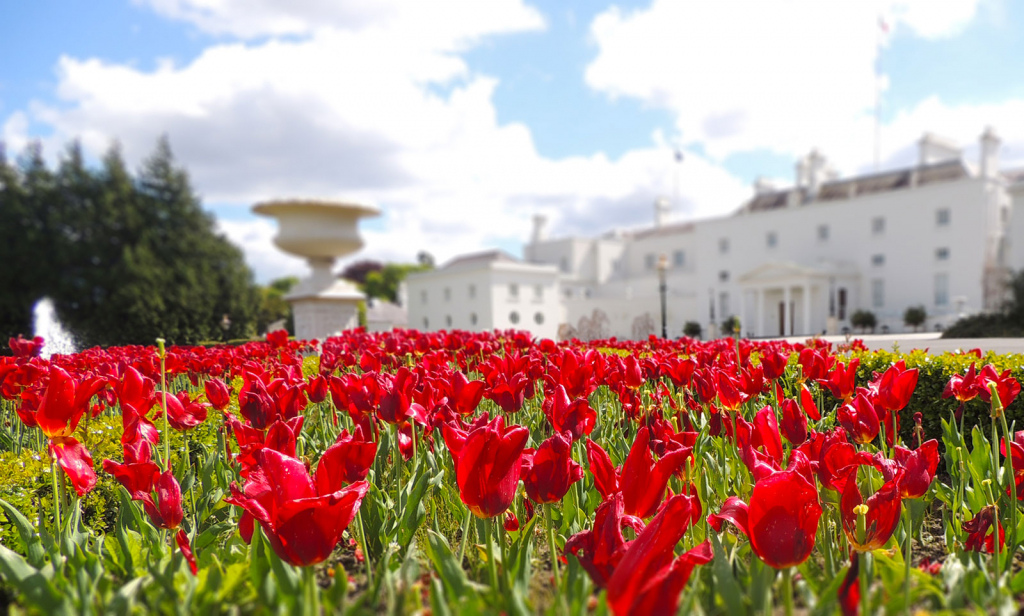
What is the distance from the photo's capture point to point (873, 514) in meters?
1.91

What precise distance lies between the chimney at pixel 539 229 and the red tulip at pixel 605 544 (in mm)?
64222

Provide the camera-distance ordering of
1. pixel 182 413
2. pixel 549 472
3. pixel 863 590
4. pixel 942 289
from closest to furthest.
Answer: pixel 863 590, pixel 549 472, pixel 182 413, pixel 942 289

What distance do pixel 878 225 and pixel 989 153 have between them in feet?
24.0

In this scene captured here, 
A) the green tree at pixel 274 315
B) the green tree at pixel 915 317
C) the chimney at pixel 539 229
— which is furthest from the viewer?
the chimney at pixel 539 229

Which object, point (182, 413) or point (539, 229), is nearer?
point (182, 413)

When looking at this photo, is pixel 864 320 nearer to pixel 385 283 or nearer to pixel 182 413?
pixel 182 413

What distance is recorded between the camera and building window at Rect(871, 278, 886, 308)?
1714 inches

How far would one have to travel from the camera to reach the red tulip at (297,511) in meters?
1.55

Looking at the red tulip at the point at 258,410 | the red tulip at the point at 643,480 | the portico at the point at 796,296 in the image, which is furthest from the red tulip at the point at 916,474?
the portico at the point at 796,296

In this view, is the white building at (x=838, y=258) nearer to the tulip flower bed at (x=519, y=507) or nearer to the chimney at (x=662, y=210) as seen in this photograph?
the chimney at (x=662, y=210)

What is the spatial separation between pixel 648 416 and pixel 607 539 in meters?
2.03

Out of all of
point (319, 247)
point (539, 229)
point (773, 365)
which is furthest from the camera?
point (539, 229)

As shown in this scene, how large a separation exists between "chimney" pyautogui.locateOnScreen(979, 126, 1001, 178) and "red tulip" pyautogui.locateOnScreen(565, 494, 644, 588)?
4859 cm

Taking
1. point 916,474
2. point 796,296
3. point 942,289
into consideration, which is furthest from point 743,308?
point 916,474
